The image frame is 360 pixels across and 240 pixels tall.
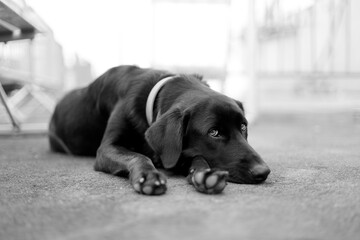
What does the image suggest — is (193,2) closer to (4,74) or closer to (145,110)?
(4,74)

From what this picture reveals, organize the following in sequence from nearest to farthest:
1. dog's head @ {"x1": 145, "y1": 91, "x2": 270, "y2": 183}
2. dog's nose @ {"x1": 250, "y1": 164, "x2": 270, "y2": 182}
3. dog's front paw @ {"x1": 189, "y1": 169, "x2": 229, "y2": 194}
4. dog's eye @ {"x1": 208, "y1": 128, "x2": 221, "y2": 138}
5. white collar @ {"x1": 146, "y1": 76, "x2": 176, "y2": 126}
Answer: dog's front paw @ {"x1": 189, "y1": 169, "x2": 229, "y2": 194} < dog's nose @ {"x1": 250, "y1": 164, "x2": 270, "y2": 182} < dog's head @ {"x1": 145, "y1": 91, "x2": 270, "y2": 183} < dog's eye @ {"x1": 208, "y1": 128, "x2": 221, "y2": 138} < white collar @ {"x1": 146, "y1": 76, "x2": 176, "y2": 126}

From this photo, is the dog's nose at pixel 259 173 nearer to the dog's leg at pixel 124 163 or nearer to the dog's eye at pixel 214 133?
the dog's eye at pixel 214 133

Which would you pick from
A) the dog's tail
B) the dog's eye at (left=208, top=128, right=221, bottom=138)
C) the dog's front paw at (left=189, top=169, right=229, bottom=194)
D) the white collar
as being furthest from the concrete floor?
the dog's tail

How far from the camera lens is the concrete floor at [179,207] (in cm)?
111

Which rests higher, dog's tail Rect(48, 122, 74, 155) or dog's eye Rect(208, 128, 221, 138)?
dog's eye Rect(208, 128, 221, 138)

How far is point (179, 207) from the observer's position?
1.36 metres

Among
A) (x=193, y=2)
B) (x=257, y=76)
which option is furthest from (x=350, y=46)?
(x=193, y=2)

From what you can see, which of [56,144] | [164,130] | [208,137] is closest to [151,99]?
[164,130]

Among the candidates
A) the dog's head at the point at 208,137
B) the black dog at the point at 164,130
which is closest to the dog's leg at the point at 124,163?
the black dog at the point at 164,130

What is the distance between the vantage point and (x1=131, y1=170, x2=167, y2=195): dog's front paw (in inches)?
61.9

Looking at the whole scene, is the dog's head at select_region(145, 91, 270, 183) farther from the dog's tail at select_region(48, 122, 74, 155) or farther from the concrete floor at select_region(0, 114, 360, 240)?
the dog's tail at select_region(48, 122, 74, 155)

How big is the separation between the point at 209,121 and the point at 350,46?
5.09 metres

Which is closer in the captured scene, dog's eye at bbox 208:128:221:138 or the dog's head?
the dog's head

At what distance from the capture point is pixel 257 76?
19.1 ft
